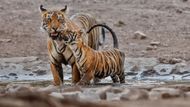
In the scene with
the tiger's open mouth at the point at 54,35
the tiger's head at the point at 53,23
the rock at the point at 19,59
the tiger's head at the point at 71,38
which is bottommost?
the rock at the point at 19,59

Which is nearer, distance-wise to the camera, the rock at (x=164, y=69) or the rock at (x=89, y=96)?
the rock at (x=89, y=96)

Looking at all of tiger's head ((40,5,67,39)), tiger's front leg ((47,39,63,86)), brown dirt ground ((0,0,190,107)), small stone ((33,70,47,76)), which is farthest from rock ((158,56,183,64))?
tiger's head ((40,5,67,39))

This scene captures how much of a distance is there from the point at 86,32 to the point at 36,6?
22.7 ft

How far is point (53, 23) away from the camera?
10008 millimetres

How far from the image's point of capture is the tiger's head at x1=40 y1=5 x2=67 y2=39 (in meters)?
9.95

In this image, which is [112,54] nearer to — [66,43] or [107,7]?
[66,43]

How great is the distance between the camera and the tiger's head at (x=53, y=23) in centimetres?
995

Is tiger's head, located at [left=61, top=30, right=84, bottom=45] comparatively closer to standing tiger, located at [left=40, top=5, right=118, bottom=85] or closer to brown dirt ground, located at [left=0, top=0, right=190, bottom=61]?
standing tiger, located at [left=40, top=5, right=118, bottom=85]

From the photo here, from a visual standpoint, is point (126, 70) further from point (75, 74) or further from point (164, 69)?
point (75, 74)

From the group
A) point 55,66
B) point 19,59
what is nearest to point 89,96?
point 55,66

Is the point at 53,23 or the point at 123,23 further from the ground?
the point at 53,23

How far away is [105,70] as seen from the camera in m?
10.5

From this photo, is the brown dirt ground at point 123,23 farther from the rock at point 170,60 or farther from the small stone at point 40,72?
the small stone at point 40,72

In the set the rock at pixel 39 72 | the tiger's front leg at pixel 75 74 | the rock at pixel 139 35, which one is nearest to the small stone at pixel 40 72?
the rock at pixel 39 72
